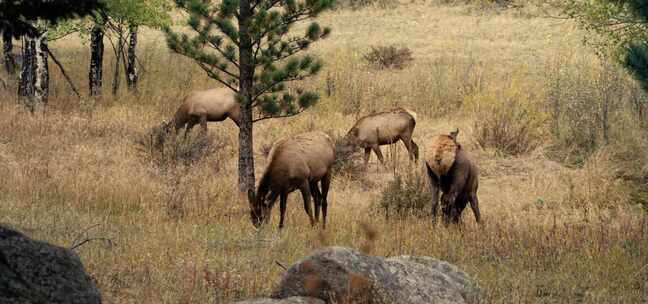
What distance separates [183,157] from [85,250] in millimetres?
5068

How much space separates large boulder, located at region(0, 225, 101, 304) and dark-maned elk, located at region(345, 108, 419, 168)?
40.2ft

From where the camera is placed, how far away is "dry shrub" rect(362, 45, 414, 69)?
92.1ft

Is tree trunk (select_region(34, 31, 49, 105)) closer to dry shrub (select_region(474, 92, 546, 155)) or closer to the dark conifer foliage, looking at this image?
dry shrub (select_region(474, 92, 546, 155))

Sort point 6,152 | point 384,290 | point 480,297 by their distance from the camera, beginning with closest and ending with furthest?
1. point 384,290
2. point 480,297
3. point 6,152

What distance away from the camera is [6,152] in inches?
577

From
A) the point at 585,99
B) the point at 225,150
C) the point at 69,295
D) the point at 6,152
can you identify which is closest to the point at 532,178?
the point at 585,99

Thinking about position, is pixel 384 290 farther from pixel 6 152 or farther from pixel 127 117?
pixel 127 117

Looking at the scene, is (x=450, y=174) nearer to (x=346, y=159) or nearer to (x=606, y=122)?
(x=346, y=159)

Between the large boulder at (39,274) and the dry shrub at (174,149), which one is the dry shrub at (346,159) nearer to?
the dry shrub at (174,149)

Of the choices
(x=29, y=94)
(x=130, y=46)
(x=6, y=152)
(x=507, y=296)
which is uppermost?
(x=130, y=46)

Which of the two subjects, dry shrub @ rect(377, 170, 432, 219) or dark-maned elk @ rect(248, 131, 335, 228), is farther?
dry shrub @ rect(377, 170, 432, 219)

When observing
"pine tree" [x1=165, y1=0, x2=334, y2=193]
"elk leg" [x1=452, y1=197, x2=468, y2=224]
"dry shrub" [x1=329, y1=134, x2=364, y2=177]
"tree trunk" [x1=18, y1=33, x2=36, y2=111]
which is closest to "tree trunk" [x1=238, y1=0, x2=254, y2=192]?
"pine tree" [x1=165, y1=0, x2=334, y2=193]

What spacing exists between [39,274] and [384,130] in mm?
12818

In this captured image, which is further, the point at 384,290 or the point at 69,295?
the point at 384,290
